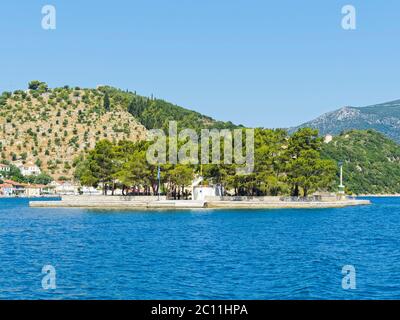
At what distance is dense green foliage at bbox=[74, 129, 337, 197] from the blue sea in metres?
30.4

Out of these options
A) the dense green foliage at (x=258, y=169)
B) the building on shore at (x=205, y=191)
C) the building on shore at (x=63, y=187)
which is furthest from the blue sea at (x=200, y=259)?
the building on shore at (x=63, y=187)

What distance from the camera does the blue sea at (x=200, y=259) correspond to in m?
28.9

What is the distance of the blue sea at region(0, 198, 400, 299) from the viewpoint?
94.7ft

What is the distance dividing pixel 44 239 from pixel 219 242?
14170mm

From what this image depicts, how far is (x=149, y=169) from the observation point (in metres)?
101

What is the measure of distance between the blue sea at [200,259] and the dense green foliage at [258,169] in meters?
30.4

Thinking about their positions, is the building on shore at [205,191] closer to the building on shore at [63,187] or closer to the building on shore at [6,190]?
the building on shore at [63,187]

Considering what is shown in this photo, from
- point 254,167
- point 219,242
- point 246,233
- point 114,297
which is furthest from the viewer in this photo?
point 254,167

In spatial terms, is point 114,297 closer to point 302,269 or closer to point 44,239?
point 302,269

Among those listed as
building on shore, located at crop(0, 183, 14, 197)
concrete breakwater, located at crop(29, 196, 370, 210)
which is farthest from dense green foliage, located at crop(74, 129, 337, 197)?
building on shore, located at crop(0, 183, 14, 197)

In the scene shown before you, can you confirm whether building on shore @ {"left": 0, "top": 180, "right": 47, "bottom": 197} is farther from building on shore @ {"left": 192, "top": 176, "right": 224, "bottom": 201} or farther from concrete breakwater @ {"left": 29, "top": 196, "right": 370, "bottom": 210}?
building on shore @ {"left": 192, "top": 176, "right": 224, "bottom": 201}

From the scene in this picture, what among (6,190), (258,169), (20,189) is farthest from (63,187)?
(258,169)
